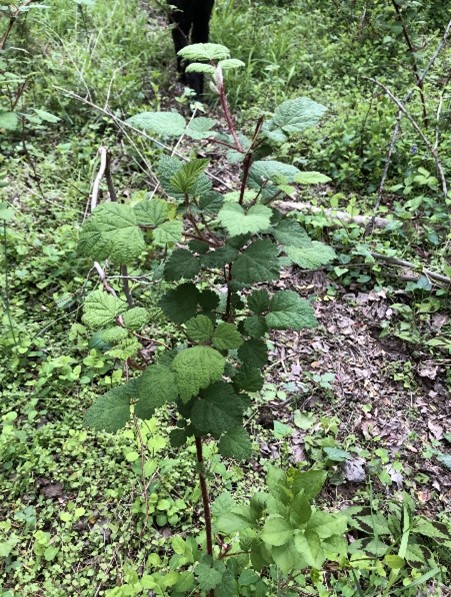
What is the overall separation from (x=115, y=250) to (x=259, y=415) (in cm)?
176

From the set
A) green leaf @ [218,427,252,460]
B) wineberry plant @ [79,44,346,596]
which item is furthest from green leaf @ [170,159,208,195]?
green leaf @ [218,427,252,460]

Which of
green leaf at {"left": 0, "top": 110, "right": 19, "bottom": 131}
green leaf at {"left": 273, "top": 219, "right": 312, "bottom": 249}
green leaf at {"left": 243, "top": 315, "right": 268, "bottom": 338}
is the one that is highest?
green leaf at {"left": 273, "top": 219, "right": 312, "bottom": 249}

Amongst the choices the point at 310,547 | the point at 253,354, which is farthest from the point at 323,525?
the point at 253,354

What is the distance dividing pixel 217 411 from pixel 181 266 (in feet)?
1.16

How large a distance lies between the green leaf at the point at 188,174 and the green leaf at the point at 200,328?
281 millimetres

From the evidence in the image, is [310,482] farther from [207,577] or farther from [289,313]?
[207,577]

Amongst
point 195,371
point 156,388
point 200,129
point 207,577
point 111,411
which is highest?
point 200,129

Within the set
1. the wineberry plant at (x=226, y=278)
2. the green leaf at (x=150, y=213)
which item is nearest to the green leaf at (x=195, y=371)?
the wineberry plant at (x=226, y=278)

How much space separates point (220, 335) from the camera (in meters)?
1.03

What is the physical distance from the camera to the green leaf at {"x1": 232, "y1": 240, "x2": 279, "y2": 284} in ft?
3.28

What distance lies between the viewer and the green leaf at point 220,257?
1.05 m

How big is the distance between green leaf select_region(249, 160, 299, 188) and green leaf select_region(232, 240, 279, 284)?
0.15 metres

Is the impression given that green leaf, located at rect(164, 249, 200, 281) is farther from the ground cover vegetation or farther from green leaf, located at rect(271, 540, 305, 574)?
green leaf, located at rect(271, 540, 305, 574)

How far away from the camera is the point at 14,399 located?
2.34 meters
